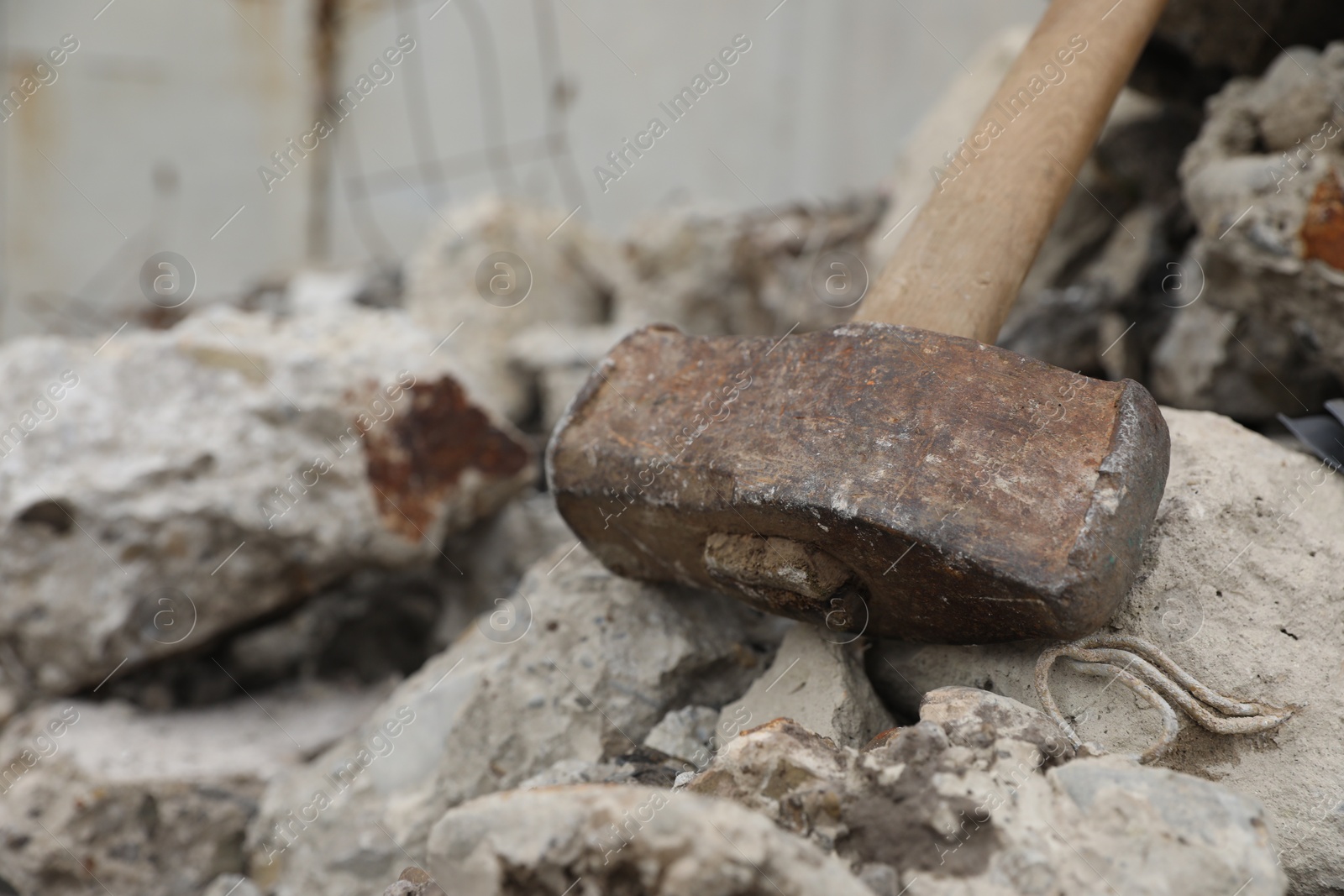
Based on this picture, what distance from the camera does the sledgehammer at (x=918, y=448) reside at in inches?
48.3

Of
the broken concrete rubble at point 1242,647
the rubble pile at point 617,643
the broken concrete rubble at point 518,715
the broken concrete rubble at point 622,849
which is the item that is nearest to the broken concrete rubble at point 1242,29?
the rubble pile at point 617,643

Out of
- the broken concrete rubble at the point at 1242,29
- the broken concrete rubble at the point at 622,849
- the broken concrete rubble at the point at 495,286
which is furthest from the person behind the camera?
the broken concrete rubble at the point at 495,286

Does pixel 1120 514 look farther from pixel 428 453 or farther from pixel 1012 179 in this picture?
pixel 428 453

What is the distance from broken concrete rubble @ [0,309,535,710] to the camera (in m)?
2.10

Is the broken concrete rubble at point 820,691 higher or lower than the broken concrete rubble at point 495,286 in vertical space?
lower

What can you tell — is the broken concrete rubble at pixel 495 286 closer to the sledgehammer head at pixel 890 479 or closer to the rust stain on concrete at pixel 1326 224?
the sledgehammer head at pixel 890 479

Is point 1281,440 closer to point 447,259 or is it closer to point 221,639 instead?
point 221,639

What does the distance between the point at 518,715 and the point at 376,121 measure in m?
4.71

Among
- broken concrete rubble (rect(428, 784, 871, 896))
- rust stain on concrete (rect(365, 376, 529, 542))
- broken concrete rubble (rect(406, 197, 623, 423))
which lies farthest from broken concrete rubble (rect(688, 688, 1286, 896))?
broken concrete rubble (rect(406, 197, 623, 423))

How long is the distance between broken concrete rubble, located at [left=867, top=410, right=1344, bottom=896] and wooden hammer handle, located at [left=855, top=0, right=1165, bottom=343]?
42 cm

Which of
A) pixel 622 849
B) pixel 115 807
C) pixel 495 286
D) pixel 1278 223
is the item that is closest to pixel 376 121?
pixel 495 286

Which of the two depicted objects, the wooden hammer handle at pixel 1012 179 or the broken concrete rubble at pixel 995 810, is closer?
the broken concrete rubble at pixel 995 810

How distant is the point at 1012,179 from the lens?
1706 mm

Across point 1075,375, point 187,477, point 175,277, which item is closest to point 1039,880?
point 1075,375
